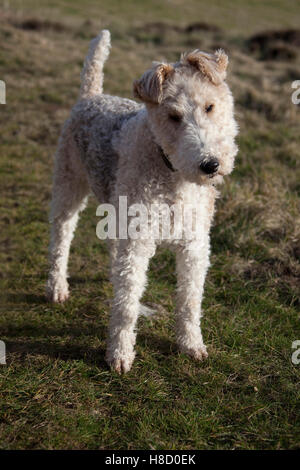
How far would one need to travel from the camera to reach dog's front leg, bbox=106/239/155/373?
3199mm

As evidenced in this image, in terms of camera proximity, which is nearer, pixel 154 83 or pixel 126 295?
pixel 154 83

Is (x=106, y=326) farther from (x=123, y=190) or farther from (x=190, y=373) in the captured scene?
(x=123, y=190)

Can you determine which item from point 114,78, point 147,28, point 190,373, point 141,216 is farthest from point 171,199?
point 147,28

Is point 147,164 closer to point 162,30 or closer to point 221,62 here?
point 221,62

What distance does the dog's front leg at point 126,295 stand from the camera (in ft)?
10.5

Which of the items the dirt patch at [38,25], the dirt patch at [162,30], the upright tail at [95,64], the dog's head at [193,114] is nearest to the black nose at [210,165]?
the dog's head at [193,114]

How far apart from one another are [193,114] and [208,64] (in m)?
0.39

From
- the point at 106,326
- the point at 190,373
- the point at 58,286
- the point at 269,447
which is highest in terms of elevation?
the point at 58,286

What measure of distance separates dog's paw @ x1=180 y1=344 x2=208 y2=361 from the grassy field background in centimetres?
6

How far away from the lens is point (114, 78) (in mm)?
10484

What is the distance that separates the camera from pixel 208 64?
2.87 meters

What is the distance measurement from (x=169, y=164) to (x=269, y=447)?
6.56ft
